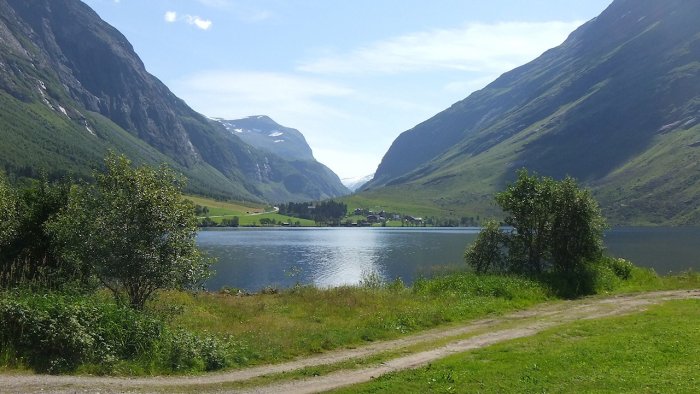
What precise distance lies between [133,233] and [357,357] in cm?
1110

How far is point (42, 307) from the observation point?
17859 millimetres

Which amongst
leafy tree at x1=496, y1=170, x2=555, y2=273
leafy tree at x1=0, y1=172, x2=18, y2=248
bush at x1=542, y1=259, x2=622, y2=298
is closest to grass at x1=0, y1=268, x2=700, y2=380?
bush at x1=542, y1=259, x2=622, y2=298

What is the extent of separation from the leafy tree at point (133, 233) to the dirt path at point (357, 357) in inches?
279

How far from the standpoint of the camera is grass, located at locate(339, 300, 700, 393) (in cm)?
1570

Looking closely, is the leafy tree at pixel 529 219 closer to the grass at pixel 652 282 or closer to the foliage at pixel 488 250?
the foliage at pixel 488 250

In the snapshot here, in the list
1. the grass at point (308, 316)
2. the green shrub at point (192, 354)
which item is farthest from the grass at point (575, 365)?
the green shrub at point (192, 354)

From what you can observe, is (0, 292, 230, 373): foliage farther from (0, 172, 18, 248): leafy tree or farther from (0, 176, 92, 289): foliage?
(0, 172, 18, 248): leafy tree

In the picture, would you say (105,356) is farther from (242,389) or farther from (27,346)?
(242,389)

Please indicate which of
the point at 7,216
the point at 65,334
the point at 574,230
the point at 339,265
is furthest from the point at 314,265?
the point at 65,334

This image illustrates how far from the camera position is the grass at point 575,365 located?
1570 centimetres

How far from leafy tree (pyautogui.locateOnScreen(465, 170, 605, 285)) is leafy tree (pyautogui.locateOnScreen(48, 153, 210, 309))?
97.6 ft

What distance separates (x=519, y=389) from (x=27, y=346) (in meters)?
16.0

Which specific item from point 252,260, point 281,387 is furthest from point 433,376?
point 252,260

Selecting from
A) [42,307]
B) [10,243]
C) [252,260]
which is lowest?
[252,260]
